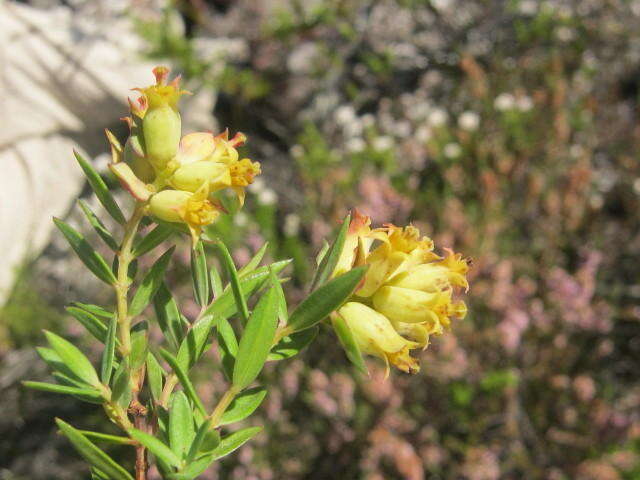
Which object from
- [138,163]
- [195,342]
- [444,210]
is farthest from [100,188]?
[444,210]

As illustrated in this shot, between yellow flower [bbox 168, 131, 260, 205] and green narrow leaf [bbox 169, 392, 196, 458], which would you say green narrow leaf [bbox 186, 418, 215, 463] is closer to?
green narrow leaf [bbox 169, 392, 196, 458]

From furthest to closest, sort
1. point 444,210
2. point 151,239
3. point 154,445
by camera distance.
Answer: point 444,210
point 151,239
point 154,445

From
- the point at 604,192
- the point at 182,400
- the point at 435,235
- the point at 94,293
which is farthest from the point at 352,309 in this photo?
the point at 94,293

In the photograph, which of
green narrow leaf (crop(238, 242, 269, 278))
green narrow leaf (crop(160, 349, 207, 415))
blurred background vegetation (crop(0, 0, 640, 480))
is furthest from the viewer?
blurred background vegetation (crop(0, 0, 640, 480))

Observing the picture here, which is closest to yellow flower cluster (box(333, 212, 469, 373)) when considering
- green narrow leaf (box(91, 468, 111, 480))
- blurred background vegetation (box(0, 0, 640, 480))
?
green narrow leaf (box(91, 468, 111, 480))

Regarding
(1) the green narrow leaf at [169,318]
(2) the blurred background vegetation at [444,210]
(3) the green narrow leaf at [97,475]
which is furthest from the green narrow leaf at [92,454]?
(2) the blurred background vegetation at [444,210]

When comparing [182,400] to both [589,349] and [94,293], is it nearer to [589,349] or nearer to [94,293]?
[589,349]

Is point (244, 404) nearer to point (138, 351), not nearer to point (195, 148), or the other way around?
point (138, 351)
